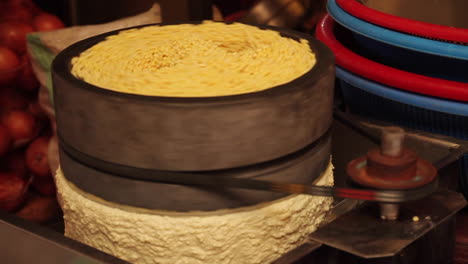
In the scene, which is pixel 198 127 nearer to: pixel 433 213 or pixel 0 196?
pixel 433 213

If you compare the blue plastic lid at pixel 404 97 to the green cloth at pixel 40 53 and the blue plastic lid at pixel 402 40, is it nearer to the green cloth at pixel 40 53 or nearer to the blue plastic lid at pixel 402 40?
the blue plastic lid at pixel 402 40

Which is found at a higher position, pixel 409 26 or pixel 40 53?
pixel 409 26

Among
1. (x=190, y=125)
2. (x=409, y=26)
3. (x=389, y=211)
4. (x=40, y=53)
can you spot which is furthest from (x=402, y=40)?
(x=40, y=53)

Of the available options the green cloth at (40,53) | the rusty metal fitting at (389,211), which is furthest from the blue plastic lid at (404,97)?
the green cloth at (40,53)

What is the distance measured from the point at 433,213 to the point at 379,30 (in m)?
0.37

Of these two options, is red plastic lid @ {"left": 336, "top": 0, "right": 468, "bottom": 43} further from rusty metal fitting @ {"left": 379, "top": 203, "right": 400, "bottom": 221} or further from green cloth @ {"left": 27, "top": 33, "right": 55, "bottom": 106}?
green cloth @ {"left": 27, "top": 33, "right": 55, "bottom": 106}

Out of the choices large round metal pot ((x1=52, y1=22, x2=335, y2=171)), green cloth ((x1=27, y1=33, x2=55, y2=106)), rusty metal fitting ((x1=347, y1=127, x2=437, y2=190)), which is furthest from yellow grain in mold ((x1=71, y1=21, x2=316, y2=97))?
green cloth ((x1=27, y1=33, x2=55, y2=106))

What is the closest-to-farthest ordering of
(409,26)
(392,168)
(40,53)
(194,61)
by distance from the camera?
(392,168), (194,61), (409,26), (40,53)

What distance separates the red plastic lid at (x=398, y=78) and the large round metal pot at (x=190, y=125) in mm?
303

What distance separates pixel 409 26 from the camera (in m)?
1.15

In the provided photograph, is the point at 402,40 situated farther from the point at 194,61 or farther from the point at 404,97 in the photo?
the point at 194,61

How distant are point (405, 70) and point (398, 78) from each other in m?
0.05

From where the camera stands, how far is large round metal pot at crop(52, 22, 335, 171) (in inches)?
32.5

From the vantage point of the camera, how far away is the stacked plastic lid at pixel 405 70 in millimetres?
1129
